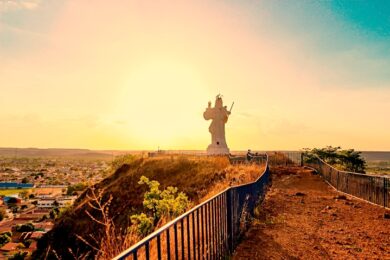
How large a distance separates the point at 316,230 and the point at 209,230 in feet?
16.7

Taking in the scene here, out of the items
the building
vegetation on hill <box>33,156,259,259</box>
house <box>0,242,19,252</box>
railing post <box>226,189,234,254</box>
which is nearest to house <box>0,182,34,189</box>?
the building

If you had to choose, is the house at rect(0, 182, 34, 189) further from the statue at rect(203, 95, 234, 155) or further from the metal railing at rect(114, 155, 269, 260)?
the metal railing at rect(114, 155, 269, 260)

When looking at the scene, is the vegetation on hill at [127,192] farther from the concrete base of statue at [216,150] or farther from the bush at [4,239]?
the bush at [4,239]

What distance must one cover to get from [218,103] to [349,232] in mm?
38251

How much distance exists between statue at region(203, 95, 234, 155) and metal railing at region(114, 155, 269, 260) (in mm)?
35643

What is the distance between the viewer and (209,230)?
5.55 meters

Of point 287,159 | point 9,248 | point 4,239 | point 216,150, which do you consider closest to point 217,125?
point 216,150

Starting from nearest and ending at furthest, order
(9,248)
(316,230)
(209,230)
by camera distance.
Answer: (209,230) < (316,230) < (9,248)

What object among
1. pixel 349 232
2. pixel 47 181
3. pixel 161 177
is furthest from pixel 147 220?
pixel 47 181

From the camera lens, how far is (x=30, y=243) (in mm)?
50094

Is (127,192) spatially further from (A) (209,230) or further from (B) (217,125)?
(A) (209,230)

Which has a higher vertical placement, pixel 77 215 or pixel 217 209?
pixel 217 209

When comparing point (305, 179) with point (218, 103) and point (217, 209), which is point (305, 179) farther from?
point (218, 103)

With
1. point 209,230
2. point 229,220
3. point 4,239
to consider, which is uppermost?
point 209,230
